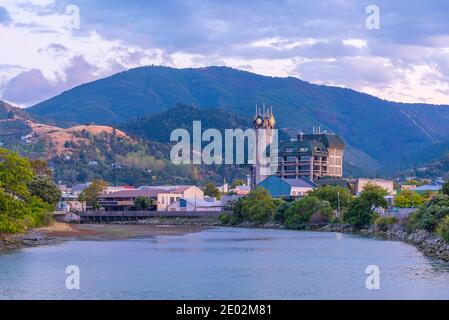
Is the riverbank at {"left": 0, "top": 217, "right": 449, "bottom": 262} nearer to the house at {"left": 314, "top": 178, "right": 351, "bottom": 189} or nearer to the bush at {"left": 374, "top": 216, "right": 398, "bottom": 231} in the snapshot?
the bush at {"left": 374, "top": 216, "right": 398, "bottom": 231}

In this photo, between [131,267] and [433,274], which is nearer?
[433,274]

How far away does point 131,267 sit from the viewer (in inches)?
1996

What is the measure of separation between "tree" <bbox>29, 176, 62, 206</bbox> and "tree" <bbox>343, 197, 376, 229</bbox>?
34.0 meters

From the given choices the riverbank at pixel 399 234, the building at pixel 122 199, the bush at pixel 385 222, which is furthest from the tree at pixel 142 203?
the bush at pixel 385 222

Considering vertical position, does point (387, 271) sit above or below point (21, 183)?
below

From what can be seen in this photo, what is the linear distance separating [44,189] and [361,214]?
35.6 m

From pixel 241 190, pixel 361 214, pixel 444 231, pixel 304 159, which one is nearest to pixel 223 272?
pixel 444 231

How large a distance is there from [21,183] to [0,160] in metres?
4.39

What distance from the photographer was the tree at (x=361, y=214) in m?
94.9

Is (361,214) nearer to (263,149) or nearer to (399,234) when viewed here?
(399,234)

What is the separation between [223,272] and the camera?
48.0m

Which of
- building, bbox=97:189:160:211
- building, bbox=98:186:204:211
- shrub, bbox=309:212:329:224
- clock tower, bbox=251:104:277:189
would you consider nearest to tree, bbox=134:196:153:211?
building, bbox=98:186:204:211
